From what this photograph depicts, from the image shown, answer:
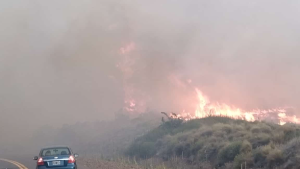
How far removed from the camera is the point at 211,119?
167ft

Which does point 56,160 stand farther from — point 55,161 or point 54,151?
point 54,151

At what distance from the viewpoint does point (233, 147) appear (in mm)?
28203

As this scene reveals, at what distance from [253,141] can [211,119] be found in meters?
22.0

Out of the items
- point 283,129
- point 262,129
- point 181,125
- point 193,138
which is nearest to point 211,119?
point 181,125

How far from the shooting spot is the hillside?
77.4 feet

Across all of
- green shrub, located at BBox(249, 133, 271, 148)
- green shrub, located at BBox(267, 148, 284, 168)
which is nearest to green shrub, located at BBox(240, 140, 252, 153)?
green shrub, located at BBox(249, 133, 271, 148)

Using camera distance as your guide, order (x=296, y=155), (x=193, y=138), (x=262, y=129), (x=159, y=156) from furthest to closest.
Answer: (x=159, y=156) → (x=193, y=138) → (x=262, y=129) → (x=296, y=155)

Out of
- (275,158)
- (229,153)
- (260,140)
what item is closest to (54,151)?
(229,153)

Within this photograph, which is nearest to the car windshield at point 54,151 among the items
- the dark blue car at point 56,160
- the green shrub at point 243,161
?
the dark blue car at point 56,160

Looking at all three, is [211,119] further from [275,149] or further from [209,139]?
[275,149]

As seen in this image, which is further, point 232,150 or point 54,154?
point 232,150

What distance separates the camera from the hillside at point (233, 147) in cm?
2359

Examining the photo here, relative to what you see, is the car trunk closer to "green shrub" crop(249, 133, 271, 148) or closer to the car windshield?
the car windshield

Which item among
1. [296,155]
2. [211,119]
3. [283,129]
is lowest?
[296,155]
